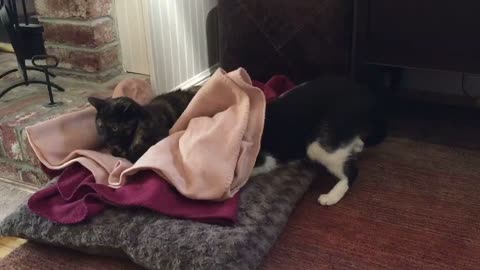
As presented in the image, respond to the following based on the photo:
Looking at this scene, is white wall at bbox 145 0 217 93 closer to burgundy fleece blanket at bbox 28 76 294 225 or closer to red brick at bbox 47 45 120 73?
red brick at bbox 47 45 120 73

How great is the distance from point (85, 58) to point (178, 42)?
41 centimetres

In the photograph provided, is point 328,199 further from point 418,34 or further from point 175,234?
point 418,34

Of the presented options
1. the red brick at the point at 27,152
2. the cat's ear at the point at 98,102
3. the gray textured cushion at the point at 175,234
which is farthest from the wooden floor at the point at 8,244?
the cat's ear at the point at 98,102

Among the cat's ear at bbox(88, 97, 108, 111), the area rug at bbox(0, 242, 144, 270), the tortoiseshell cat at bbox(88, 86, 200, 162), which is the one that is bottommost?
the area rug at bbox(0, 242, 144, 270)

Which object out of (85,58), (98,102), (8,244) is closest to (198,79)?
(85,58)

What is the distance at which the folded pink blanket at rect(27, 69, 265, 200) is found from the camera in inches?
53.6

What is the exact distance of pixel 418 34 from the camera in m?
1.66

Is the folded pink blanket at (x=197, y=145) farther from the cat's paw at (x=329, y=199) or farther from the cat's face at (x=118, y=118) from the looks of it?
the cat's paw at (x=329, y=199)

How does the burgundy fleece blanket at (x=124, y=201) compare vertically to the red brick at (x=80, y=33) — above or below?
below

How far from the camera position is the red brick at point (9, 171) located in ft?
6.06

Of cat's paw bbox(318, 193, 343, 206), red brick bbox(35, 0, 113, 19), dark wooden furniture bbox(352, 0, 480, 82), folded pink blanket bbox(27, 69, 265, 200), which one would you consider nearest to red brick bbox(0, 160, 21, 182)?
folded pink blanket bbox(27, 69, 265, 200)

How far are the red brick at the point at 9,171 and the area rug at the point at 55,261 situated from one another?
0.54 metres

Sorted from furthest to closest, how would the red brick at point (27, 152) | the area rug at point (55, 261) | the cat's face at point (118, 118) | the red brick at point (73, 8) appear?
the red brick at point (73, 8) < the red brick at point (27, 152) < the cat's face at point (118, 118) < the area rug at point (55, 261)

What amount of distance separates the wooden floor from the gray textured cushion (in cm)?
7
